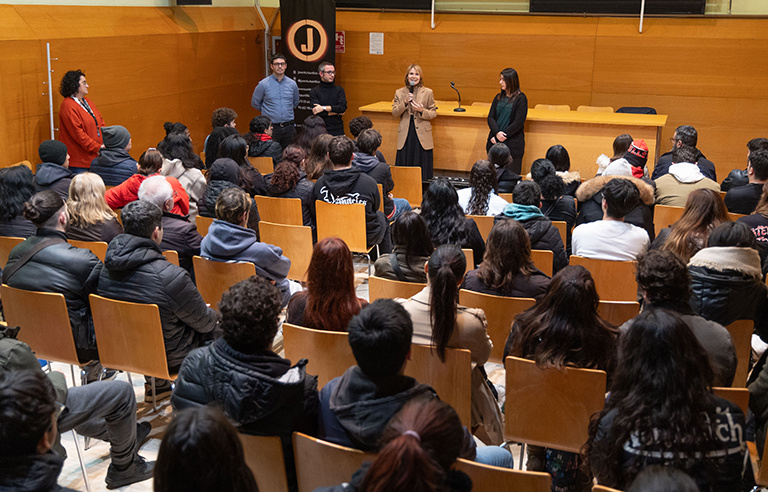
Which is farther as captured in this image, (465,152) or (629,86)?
(629,86)

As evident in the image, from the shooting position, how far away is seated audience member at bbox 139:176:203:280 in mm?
4332

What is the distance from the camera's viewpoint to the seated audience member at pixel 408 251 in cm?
365

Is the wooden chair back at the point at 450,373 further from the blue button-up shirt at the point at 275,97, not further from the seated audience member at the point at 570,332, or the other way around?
the blue button-up shirt at the point at 275,97

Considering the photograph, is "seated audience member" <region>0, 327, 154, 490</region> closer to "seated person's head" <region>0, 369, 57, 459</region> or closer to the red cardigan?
"seated person's head" <region>0, 369, 57, 459</region>

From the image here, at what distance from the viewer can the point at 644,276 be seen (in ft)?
9.02

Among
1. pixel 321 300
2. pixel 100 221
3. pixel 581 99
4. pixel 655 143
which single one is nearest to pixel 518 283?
pixel 321 300

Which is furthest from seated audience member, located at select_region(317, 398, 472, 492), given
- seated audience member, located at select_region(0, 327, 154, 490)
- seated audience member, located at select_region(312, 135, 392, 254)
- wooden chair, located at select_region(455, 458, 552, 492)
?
seated audience member, located at select_region(312, 135, 392, 254)

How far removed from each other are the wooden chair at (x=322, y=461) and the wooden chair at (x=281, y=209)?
323 cm

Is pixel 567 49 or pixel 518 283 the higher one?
pixel 567 49

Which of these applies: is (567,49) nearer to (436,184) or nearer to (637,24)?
(637,24)

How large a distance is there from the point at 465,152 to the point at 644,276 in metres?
5.77

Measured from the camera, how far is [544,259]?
160 inches

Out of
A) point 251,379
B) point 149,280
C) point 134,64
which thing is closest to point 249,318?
point 251,379

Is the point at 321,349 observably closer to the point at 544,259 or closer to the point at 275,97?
the point at 544,259
